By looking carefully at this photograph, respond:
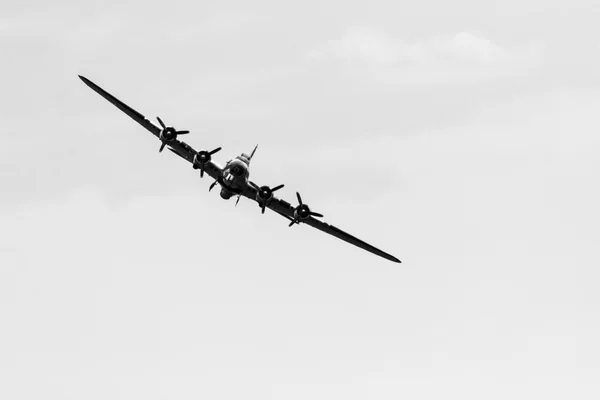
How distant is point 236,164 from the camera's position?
84.8 m

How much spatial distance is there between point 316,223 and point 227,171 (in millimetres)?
13279

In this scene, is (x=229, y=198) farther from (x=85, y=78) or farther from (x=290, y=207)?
(x=85, y=78)

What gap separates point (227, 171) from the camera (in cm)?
8525

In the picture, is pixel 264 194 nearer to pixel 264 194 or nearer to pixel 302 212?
pixel 264 194

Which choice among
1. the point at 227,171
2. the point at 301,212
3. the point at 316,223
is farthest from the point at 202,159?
the point at 316,223

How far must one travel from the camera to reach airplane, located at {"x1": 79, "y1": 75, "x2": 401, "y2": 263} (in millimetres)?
85438

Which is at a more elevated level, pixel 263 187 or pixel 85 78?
pixel 85 78

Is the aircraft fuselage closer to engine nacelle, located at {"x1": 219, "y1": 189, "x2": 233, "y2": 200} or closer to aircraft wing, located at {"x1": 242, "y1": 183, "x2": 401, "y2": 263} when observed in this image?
engine nacelle, located at {"x1": 219, "y1": 189, "x2": 233, "y2": 200}

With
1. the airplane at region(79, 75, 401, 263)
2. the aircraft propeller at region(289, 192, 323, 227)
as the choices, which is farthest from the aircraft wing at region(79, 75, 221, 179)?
the aircraft propeller at region(289, 192, 323, 227)

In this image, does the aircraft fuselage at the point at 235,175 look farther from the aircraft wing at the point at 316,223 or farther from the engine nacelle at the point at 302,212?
the engine nacelle at the point at 302,212

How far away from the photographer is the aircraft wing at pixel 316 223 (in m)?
88.9

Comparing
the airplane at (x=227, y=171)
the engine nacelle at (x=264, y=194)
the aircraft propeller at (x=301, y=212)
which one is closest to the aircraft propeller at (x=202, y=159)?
the airplane at (x=227, y=171)

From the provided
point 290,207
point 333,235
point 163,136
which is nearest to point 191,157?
point 163,136

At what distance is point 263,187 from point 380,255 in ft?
53.0
